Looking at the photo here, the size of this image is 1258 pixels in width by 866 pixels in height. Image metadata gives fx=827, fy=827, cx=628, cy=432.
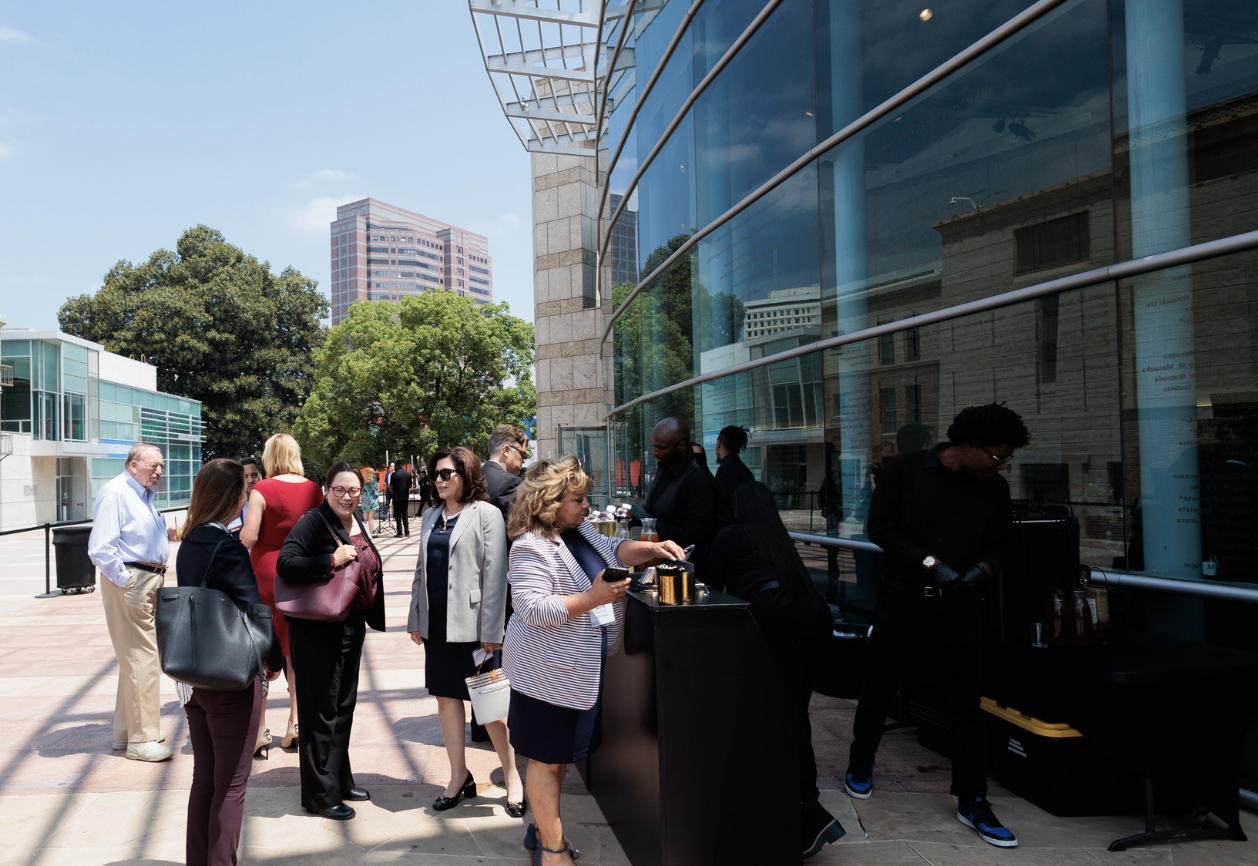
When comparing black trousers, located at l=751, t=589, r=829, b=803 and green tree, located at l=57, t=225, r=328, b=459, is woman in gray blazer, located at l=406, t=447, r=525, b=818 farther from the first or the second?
green tree, located at l=57, t=225, r=328, b=459

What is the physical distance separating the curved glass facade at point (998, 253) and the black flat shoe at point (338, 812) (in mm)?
4313

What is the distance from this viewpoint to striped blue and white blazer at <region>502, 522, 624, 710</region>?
10.6 feet

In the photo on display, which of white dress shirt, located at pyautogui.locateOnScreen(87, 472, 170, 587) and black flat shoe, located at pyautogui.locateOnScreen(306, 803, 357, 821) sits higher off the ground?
white dress shirt, located at pyautogui.locateOnScreen(87, 472, 170, 587)

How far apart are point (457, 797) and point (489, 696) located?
2.31ft

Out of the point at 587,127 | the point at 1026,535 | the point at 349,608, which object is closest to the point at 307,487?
the point at 349,608

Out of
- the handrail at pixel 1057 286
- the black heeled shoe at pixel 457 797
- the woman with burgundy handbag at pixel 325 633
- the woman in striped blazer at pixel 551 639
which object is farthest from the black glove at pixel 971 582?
the woman with burgundy handbag at pixel 325 633

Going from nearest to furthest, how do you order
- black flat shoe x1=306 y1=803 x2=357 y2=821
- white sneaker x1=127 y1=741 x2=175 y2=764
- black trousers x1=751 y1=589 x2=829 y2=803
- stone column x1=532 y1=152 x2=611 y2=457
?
black trousers x1=751 y1=589 x2=829 y2=803
black flat shoe x1=306 y1=803 x2=357 y2=821
white sneaker x1=127 y1=741 x2=175 y2=764
stone column x1=532 y1=152 x2=611 y2=457

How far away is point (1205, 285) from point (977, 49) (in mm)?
2458

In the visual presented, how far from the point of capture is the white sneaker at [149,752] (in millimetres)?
5078

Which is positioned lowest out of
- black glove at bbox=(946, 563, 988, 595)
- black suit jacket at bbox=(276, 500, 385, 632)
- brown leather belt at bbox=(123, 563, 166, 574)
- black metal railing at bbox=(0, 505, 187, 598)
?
black metal railing at bbox=(0, 505, 187, 598)

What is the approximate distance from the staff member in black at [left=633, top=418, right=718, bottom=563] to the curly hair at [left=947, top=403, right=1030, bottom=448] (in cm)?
176

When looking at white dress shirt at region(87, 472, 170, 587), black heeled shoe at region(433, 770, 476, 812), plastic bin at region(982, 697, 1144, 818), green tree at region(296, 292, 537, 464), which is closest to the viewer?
plastic bin at region(982, 697, 1144, 818)

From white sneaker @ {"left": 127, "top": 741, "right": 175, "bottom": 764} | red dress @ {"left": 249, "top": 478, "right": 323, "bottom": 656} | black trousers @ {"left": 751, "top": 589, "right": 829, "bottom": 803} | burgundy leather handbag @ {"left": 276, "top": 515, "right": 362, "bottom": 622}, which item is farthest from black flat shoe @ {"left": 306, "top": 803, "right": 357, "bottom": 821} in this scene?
black trousers @ {"left": 751, "top": 589, "right": 829, "bottom": 803}

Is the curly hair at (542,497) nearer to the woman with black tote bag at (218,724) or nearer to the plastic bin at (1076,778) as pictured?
the woman with black tote bag at (218,724)
